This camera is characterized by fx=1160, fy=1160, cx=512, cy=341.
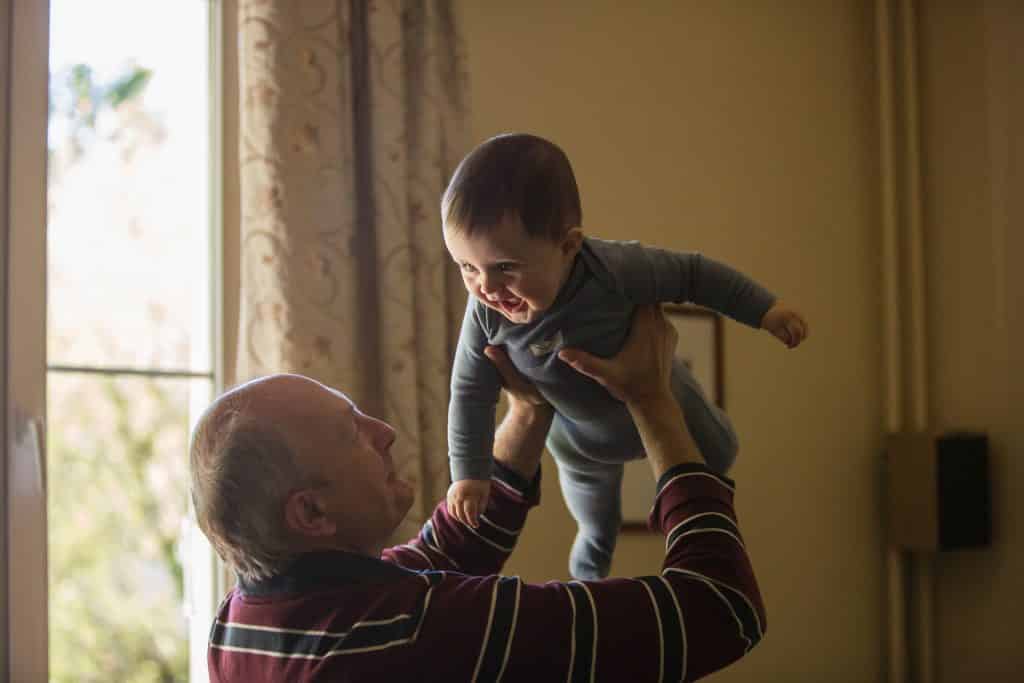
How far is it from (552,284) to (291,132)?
117 centimetres

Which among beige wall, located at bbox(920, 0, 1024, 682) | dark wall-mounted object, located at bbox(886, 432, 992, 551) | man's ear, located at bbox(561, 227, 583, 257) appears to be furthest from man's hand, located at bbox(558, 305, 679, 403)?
beige wall, located at bbox(920, 0, 1024, 682)

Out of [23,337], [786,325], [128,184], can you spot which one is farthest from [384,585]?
[128,184]

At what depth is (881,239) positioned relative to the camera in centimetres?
401

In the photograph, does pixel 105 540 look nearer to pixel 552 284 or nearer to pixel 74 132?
pixel 74 132

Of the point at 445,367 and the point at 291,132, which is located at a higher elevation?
the point at 291,132

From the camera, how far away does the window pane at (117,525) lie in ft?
7.97

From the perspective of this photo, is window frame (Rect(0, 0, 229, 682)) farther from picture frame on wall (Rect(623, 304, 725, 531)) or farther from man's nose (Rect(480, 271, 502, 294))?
picture frame on wall (Rect(623, 304, 725, 531))

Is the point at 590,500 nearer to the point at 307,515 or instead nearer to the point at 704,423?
the point at 704,423

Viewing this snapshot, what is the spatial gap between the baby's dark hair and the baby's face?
12 millimetres

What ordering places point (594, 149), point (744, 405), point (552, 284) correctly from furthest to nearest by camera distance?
point (744, 405) → point (594, 149) → point (552, 284)

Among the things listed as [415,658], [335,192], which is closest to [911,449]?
[335,192]

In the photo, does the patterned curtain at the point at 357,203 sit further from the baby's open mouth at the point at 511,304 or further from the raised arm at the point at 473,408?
the baby's open mouth at the point at 511,304

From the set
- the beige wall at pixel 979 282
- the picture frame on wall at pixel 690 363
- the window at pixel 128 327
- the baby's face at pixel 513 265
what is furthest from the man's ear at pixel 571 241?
the beige wall at pixel 979 282

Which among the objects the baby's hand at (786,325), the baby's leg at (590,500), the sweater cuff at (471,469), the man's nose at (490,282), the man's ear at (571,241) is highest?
the man's ear at (571,241)
